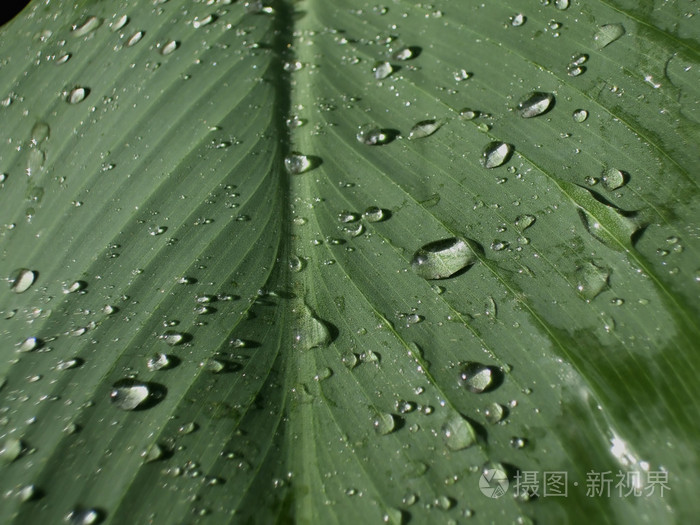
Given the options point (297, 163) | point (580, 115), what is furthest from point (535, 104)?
point (297, 163)

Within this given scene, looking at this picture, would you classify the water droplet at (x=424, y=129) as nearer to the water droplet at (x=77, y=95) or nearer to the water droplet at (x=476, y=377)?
the water droplet at (x=476, y=377)

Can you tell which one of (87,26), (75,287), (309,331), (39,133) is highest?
(87,26)

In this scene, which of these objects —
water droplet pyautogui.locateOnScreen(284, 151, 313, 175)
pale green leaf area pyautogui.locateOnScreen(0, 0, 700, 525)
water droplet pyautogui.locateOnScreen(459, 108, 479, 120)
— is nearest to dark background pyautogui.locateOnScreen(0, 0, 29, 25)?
pale green leaf area pyautogui.locateOnScreen(0, 0, 700, 525)

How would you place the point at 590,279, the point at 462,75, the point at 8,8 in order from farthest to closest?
1. the point at 8,8
2. the point at 462,75
3. the point at 590,279

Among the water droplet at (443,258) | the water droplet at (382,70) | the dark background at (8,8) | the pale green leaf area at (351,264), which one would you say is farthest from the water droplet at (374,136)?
the dark background at (8,8)

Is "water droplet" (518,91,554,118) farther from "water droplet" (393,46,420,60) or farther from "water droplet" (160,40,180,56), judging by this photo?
"water droplet" (160,40,180,56)

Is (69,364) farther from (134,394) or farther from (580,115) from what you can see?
(580,115)
